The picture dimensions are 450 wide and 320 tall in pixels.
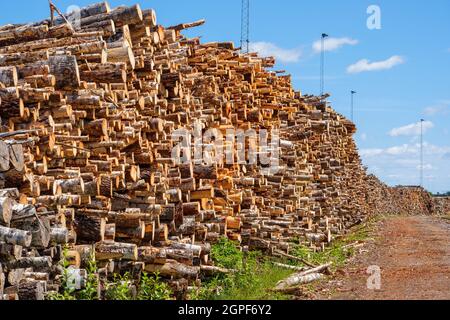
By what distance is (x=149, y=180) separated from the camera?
430 inches

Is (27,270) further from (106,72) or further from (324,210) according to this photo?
(324,210)

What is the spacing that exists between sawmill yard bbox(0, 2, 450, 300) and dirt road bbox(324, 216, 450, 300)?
63 mm

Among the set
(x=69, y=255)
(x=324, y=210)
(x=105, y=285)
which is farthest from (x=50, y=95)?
(x=324, y=210)

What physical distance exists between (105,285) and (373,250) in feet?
37.1

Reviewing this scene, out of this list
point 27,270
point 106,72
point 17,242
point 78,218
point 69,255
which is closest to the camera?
point 17,242

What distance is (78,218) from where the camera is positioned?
949 cm

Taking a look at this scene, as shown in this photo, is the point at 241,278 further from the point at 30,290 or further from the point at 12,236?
the point at 12,236

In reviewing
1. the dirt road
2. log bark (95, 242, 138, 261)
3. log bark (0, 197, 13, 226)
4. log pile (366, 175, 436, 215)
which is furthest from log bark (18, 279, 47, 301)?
log pile (366, 175, 436, 215)

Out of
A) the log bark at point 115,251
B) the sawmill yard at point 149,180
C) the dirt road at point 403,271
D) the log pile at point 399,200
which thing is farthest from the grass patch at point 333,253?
the log pile at point 399,200

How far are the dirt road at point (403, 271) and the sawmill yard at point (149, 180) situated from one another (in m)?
0.06

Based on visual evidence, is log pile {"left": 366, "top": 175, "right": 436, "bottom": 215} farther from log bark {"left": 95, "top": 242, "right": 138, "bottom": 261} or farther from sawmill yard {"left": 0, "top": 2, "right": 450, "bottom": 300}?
log bark {"left": 95, "top": 242, "right": 138, "bottom": 261}

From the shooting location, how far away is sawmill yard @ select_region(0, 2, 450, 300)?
28.3 ft

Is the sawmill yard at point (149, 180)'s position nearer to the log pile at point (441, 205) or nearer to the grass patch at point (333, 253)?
the grass patch at point (333, 253)

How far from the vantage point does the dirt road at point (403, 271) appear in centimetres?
1134
